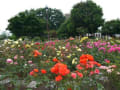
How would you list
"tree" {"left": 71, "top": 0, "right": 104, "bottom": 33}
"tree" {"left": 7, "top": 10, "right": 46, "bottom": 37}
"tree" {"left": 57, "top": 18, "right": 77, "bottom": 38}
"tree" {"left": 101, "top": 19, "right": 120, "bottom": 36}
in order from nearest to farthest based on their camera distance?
"tree" {"left": 7, "top": 10, "right": 46, "bottom": 37} → "tree" {"left": 71, "top": 0, "right": 104, "bottom": 33} → "tree" {"left": 57, "top": 18, "right": 77, "bottom": 38} → "tree" {"left": 101, "top": 19, "right": 120, "bottom": 36}

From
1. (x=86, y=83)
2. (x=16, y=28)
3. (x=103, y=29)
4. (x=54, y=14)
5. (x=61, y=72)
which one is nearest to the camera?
(x=61, y=72)

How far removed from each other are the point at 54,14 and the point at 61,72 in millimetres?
37553

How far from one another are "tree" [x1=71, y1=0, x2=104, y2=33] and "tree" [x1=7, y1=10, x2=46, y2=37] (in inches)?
223

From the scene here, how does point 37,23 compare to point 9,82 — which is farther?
point 37,23

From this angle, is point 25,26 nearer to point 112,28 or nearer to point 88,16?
point 88,16

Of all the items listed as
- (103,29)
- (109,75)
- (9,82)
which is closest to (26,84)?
(9,82)

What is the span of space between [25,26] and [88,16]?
9.53 m

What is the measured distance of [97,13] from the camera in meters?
26.1

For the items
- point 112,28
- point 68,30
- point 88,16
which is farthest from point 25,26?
point 112,28

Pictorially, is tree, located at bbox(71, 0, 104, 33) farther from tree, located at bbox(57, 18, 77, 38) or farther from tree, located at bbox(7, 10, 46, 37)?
tree, located at bbox(7, 10, 46, 37)

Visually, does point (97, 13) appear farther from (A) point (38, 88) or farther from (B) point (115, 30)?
(A) point (38, 88)

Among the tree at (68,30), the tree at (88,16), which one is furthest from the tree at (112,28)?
the tree at (68,30)

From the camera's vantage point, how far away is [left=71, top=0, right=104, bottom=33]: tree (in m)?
24.9

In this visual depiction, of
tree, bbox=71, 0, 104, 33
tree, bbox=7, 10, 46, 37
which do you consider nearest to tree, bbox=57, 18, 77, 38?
tree, bbox=71, 0, 104, 33
